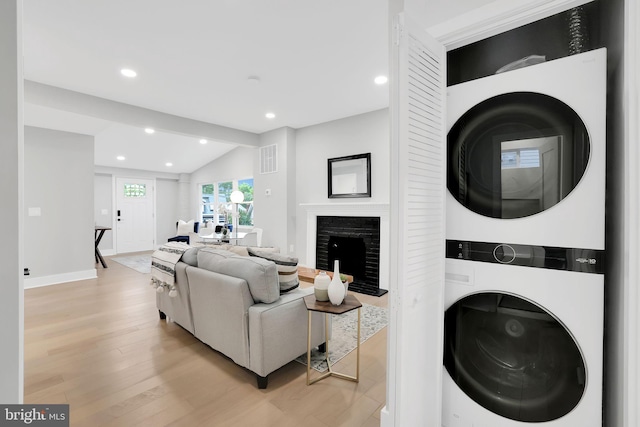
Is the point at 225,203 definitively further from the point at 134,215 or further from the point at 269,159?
the point at 269,159

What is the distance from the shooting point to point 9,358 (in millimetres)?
670

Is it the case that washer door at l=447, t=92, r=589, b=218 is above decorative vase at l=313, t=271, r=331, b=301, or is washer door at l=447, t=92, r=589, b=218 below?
above

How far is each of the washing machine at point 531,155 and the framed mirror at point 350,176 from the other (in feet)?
9.82

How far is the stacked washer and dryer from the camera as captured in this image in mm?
1098

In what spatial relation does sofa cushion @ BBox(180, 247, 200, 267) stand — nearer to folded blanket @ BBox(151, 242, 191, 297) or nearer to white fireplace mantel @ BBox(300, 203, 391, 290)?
folded blanket @ BBox(151, 242, 191, 297)

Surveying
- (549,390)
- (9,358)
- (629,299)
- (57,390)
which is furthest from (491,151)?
(57,390)

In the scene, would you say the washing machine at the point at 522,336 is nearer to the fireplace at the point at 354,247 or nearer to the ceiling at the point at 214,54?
the ceiling at the point at 214,54

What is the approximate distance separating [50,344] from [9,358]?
270 centimetres

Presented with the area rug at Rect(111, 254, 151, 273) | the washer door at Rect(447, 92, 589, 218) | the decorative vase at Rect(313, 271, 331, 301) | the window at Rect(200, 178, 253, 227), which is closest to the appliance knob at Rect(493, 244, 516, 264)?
the washer door at Rect(447, 92, 589, 218)

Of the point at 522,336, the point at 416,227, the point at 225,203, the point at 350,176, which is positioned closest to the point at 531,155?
the point at 416,227

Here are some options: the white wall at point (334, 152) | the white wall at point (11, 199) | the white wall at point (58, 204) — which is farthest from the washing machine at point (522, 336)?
→ the white wall at point (58, 204)

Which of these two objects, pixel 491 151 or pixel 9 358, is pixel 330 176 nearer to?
pixel 491 151

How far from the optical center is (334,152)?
4824 millimetres

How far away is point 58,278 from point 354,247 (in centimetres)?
475
